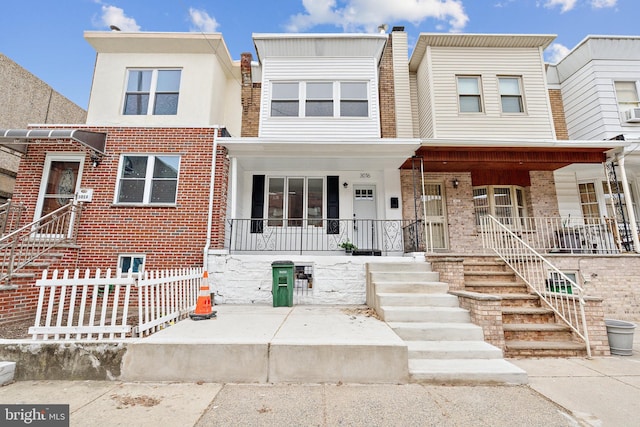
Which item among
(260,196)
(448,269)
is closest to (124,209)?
(260,196)

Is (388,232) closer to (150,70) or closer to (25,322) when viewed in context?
(25,322)

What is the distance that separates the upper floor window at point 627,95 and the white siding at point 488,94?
2631 mm

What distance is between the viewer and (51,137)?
6.21m

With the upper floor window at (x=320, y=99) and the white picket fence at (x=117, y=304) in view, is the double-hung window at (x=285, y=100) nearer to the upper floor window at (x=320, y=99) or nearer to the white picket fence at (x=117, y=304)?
the upper floor window at (x=320, y=99)

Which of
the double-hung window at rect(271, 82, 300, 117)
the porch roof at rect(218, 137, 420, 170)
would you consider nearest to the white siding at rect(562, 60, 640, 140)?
the porch roof at rect(218, 137, 420, 170)

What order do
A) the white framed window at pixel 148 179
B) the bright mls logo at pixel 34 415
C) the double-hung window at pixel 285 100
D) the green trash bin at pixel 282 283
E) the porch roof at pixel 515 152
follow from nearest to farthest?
the bright mls logo at pixel 34 415 → the green trash bin at pixel 282 283 → the porch roof at pixel 515 152 → the white framed window at pixel 148 179 → the double-hung window at pixel 285 100

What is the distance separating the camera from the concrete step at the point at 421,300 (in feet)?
15.8

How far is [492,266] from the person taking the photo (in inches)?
245

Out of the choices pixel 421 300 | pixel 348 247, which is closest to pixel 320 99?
pixel 348 247

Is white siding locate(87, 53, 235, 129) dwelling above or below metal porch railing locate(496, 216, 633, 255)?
above

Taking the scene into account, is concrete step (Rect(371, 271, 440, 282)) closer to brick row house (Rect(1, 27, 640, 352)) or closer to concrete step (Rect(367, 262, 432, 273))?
concrete step (Rect(367, 262, 432, 273))

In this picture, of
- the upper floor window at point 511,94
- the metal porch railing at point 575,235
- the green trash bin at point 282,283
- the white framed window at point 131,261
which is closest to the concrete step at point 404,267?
the green trash bin at point 282,283

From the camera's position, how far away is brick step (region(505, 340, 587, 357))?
13.7 feet

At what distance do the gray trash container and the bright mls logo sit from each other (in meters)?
7.06
